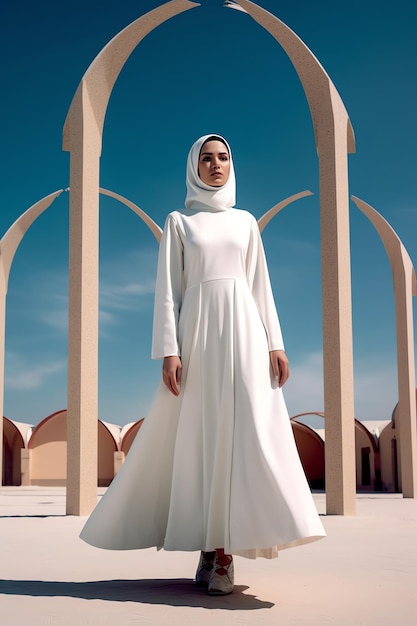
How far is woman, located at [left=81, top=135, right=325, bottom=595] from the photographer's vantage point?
4262 mm

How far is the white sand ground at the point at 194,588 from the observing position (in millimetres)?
3715

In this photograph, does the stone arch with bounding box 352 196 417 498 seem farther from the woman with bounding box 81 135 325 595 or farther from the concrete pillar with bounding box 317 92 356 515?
the woman with bounding box 81 135 325 595

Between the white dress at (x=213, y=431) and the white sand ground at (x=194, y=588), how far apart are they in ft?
0.93

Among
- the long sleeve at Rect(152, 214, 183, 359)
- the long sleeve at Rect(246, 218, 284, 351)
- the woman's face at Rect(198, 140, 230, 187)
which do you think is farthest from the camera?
the woman's face at Rect(198, 140, 230, 187)

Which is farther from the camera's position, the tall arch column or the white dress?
the tall arch column

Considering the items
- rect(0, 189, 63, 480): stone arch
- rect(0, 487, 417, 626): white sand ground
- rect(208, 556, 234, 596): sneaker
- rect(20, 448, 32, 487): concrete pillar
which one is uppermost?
rect(0, 189, 63, 480): stone arch

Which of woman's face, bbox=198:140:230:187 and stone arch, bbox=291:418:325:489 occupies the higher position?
woman's face, bbox=198:140:230:187

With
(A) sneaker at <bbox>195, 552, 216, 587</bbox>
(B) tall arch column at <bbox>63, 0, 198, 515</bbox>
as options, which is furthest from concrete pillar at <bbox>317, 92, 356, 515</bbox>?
(A) sneaker at <bbox>195, 552, 216, 587</bbox>

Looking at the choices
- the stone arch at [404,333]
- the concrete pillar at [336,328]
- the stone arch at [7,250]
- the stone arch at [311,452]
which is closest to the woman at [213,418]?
the concrete pillar at [336,328]

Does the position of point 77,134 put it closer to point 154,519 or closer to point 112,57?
point 112,57

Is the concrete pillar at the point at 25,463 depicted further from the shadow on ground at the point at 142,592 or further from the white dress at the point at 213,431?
the white dress at the point at 213,431

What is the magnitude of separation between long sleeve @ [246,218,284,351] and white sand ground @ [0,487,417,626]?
Answer: 1410 mm

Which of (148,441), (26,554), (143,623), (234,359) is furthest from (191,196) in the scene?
(26,554)

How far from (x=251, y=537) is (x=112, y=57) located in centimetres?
872
